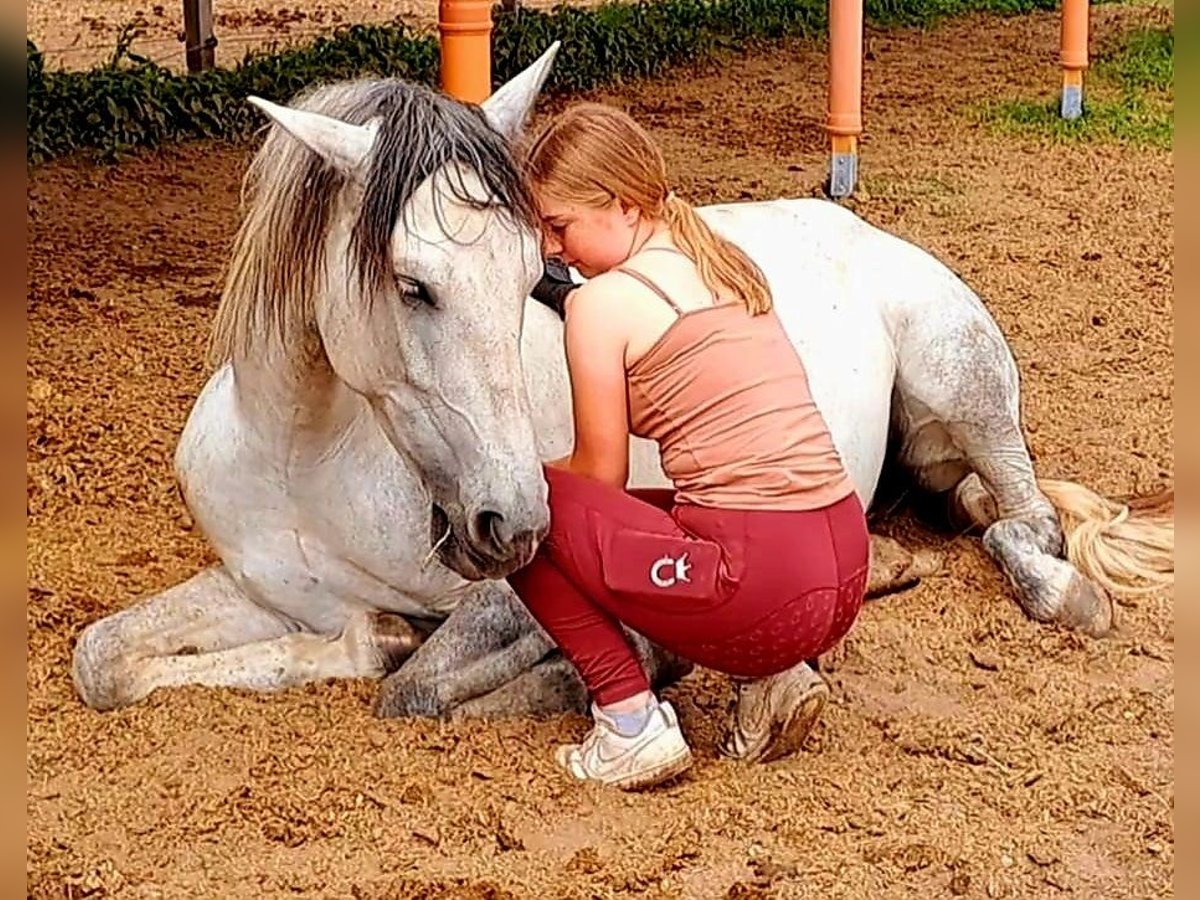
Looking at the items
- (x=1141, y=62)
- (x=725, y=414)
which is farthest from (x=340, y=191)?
(x=1141, y=62)

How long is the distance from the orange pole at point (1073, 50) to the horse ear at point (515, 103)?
731 cm

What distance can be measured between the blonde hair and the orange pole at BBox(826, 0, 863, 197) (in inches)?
203

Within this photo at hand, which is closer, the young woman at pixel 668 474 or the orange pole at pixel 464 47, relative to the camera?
the young woman at pixel 668 474

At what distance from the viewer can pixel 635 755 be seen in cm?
283

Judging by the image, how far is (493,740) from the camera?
298 cm

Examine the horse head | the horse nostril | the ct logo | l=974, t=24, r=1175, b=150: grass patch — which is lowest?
l=974, t=24, r=1175, b=150: grass patch

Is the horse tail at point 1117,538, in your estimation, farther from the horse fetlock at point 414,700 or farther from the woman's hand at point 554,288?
the horse fetlock at point 414,700

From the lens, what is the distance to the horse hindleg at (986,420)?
3.87 m

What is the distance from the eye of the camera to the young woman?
107 inches

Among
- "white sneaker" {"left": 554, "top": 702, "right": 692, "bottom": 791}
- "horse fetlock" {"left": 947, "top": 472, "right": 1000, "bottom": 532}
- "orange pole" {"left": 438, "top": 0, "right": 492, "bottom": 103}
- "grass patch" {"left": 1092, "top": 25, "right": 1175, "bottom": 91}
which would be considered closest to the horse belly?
"white sneaker" {"left": 554, "top": 702, "right": 692, "bottom": 791}

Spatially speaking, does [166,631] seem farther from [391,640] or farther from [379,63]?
[379,63]

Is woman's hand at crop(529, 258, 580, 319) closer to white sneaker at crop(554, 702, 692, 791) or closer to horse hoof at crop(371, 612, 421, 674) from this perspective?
horse hoof at crop(371, 612, 421, 674)

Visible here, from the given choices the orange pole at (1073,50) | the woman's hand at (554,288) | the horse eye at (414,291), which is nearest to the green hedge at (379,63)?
the orange pole at (1073,50)

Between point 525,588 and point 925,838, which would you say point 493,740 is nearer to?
point 525,588
